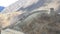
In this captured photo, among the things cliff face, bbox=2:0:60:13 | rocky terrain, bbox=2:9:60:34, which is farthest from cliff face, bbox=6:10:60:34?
cliff face, bbox=2:0:60:13

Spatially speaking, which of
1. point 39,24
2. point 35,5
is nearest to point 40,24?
point 39,24

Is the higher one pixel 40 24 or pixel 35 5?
pixel 35 5

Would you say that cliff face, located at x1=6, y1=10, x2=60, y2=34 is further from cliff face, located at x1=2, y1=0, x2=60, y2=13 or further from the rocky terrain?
cliff face, located at x1=2, y1=0, x2=60, y2=13

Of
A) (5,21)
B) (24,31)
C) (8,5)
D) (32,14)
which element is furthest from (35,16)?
(8,5)

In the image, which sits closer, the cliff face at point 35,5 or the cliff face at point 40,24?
the cliff face at point 40,24

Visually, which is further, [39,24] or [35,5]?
[35,5]

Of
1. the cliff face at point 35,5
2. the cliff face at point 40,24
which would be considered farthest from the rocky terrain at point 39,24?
the cliff face at point 35,5

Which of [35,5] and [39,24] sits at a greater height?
[35,5]

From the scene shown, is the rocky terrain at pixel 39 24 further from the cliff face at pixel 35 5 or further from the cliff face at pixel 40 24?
the cliff face at pixel 35 5

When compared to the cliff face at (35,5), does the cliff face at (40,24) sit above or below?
below

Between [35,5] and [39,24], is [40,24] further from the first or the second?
[35,5]

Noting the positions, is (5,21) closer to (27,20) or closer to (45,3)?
(27,20)

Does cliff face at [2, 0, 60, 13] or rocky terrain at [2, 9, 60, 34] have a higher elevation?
cliff face at [2, 0, 60, 13]
